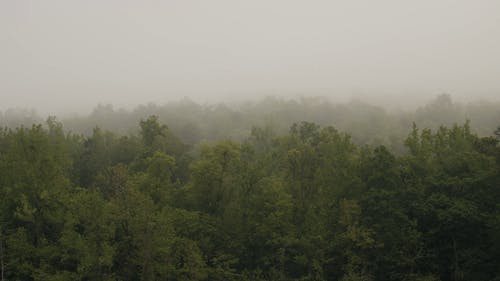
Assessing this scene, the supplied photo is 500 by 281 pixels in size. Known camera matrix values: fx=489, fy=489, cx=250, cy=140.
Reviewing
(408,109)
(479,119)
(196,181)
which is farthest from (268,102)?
(196,181)

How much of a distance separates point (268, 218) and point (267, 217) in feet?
2.78

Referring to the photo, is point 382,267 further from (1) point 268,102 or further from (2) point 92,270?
(1) point 268,102

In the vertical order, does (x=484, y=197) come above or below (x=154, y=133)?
below

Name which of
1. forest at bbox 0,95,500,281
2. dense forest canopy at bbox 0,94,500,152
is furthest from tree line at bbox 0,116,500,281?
dense forest canopy at bbox 0,94,500,152

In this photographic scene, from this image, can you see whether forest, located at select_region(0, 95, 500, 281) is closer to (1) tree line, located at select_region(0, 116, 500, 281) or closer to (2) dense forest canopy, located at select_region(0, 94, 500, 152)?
(1) tree line, located at select_region(0, 116, 500, 281)

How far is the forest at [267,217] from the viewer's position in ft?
109

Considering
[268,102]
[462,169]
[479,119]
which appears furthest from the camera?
[268,102]

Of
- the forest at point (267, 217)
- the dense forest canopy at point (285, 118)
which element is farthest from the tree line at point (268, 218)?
the dense forest canopy at point (285, 118)

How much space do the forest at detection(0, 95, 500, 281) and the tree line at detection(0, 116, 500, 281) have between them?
0.10m

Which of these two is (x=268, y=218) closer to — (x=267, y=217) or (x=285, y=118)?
(x=267, y=217)

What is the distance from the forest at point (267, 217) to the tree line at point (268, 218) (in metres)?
0.10

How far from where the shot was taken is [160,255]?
32906 mm

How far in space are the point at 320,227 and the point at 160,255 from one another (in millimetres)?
11583

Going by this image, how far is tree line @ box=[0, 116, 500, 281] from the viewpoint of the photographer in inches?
1309
